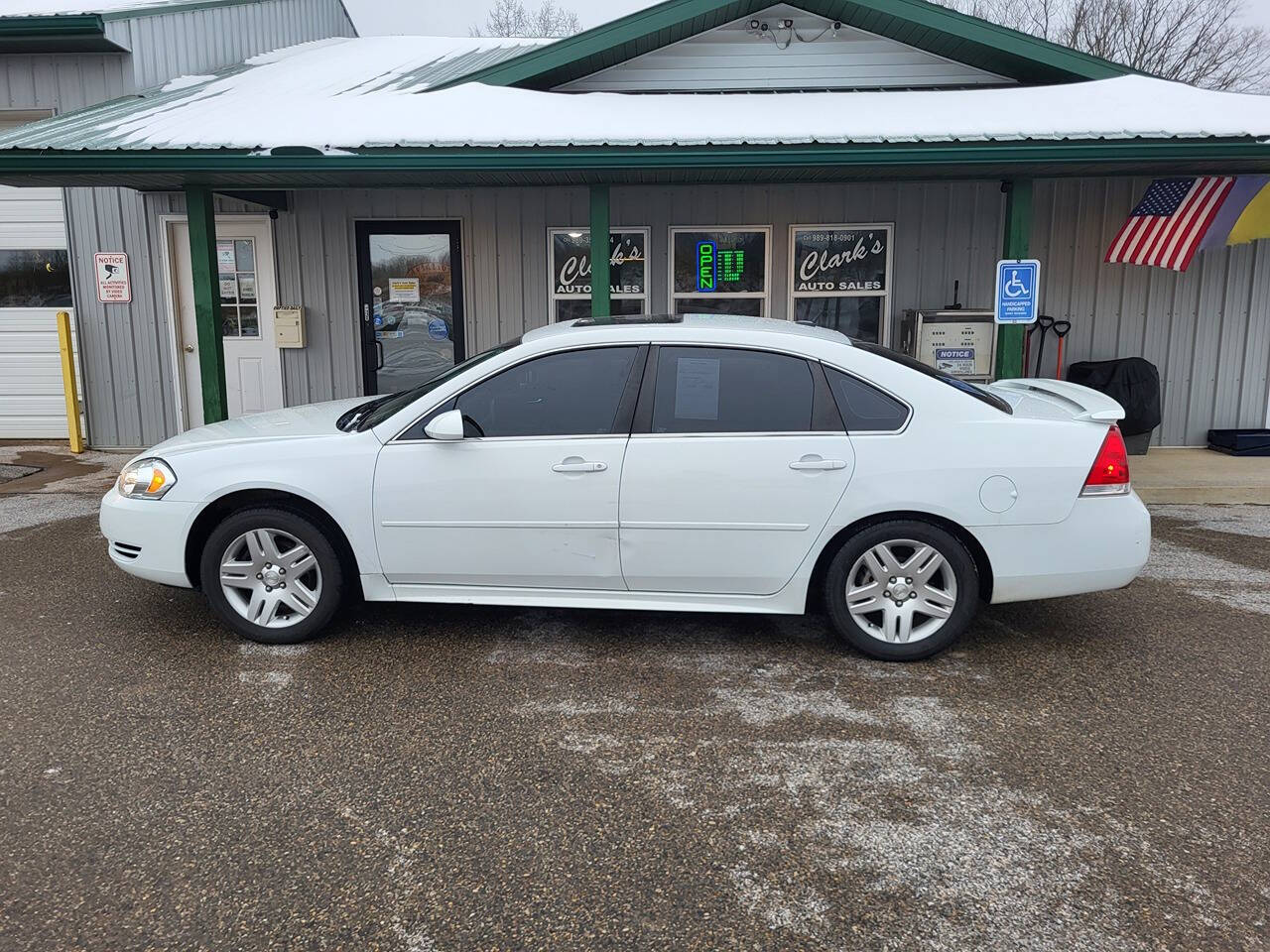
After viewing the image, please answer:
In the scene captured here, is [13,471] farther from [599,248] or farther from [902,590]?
[902,590]

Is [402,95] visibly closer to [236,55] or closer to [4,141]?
[4,141]

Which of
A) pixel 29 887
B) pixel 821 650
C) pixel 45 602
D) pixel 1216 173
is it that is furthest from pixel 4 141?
pixel 1216 173

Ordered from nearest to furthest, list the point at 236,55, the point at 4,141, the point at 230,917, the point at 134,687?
1. the point at 230,917
2. the point at 134,687
3. the point at 4,141
4. the point at 236,55

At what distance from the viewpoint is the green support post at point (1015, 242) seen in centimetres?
750

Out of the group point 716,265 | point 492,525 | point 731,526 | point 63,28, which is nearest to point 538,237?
point 716,265

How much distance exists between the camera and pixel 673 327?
15.4ft

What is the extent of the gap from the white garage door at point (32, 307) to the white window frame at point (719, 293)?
637 cm

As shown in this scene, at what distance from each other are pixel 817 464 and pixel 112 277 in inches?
336

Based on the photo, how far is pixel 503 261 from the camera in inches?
403

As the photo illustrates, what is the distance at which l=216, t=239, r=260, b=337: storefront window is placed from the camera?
1031cm

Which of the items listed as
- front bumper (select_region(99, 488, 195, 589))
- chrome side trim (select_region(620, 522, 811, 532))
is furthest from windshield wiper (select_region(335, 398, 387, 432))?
chrome side trim (select_region(620, 522, 811, 532))

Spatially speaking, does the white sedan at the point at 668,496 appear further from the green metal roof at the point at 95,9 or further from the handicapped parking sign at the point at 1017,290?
the green metal roof at the point at 95,9

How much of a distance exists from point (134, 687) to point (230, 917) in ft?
6.29

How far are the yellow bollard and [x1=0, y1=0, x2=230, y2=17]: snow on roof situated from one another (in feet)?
9.47
